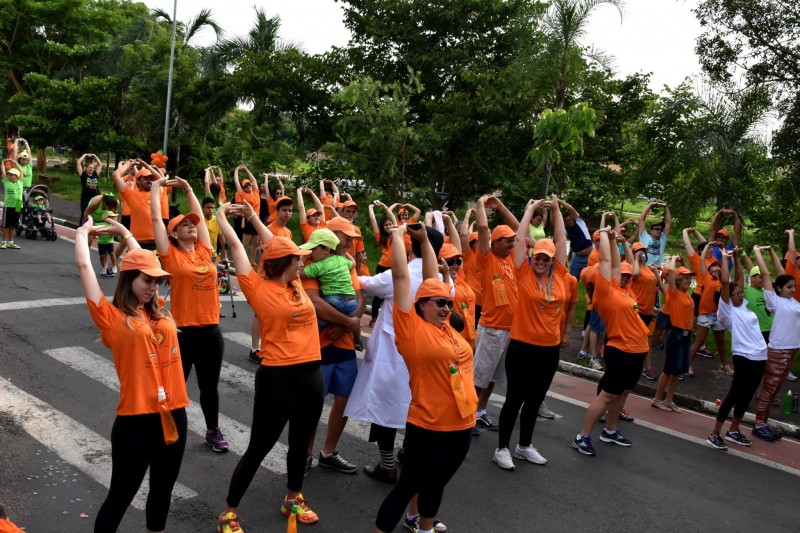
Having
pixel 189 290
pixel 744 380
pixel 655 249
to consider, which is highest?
pixel 655 249

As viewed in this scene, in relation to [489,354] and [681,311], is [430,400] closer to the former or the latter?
[489,354]

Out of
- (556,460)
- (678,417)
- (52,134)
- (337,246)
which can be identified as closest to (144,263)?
(337,246)

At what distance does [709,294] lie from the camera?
35.8 ft

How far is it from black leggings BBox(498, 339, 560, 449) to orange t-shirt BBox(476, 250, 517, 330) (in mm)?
750

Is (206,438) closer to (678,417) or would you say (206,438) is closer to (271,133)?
(678,417)

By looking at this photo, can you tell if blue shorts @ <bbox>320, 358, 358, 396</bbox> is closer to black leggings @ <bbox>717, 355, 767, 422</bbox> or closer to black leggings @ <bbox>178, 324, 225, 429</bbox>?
black leggings @ <bbox>178, 324, 225, 429</bbox>

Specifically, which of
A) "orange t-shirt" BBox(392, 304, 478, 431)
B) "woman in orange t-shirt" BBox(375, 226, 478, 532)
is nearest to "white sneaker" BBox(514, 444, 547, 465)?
"woman in orange t-shirt" BBox(375, 226, 478, 532)

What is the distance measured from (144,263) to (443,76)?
58.1ft

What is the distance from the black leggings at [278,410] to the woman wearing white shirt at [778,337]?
5.83 meters

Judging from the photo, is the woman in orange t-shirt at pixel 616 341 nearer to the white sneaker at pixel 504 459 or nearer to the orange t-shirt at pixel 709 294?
the white sneaker at pixel 504 459

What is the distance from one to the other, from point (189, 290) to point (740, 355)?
5.81m

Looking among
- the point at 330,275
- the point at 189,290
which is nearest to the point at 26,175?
the point at 189,290

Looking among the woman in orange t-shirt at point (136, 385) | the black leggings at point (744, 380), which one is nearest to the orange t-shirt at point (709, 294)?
the black leggings at point (744, 380)

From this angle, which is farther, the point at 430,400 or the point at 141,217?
the point at 141,217
